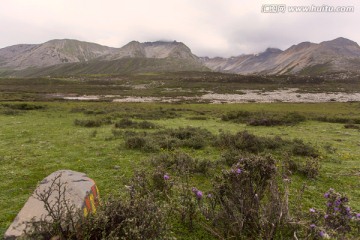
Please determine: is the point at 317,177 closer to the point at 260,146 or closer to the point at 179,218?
the point at 260,146

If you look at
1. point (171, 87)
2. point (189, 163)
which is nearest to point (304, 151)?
point (189, 163)

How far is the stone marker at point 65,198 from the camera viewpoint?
515 cm

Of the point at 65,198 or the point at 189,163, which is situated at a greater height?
the point at 65,198

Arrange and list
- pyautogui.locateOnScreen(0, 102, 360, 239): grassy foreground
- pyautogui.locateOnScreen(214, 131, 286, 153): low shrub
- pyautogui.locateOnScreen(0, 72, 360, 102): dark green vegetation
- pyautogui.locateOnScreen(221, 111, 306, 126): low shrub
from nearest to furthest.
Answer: pyautogui.locateOnScreen(0, 102, 360, 239): grassy foreground
pyautogui.locateOnScreen(214, 131, 286, 153): low shrub
pyautogui.locateOnScreen(221, 111, 306, 126): low shrub
pyautogui.locateOnScreen(0, 72, 360, 102): dark green vegetation

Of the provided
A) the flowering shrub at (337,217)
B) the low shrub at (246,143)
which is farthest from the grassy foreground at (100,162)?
the flowering shrub at (337,217)

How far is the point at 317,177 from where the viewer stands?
429 inches

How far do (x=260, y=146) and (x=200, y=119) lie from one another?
1586cm

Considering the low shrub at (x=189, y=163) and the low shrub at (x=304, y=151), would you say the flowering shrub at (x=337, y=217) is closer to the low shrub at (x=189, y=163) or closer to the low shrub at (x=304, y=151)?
the low shrub at (x=189, y=163)

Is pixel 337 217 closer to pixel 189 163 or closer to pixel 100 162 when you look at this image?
pixel 189 163

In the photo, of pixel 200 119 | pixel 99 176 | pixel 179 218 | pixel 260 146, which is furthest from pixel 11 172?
pixel 200 119

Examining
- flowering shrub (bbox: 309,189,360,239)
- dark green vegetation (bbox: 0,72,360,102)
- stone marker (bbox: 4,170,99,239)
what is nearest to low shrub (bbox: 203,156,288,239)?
flowering shrub (bbox: 309,189,360,239)

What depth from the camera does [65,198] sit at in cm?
594

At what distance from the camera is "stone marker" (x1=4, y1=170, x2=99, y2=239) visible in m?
5.15

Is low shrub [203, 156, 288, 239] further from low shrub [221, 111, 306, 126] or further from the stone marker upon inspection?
low shrub [221, 111, 306, 126]
